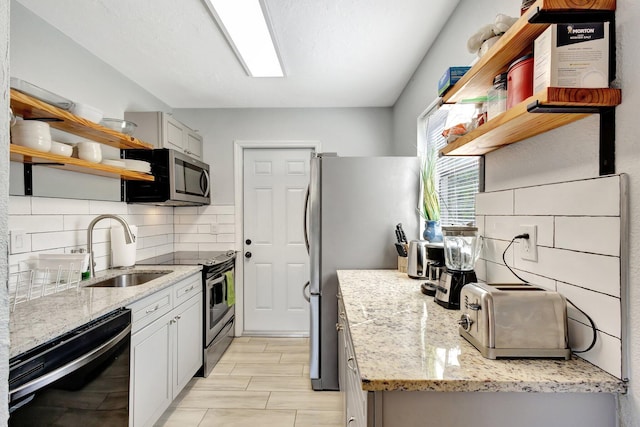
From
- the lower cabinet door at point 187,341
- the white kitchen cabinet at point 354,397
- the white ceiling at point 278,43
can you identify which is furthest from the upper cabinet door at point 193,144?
the white kitchen cabinet at point 354,397

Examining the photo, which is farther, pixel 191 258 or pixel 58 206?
pixel 191 258

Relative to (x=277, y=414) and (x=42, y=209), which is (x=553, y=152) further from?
(x=42, y=209)

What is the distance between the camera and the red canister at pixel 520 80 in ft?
3.00

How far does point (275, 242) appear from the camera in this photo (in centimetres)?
361

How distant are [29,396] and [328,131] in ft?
10.0

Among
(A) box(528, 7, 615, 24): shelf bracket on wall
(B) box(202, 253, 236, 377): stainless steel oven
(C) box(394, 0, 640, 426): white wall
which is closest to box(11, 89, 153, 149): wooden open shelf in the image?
(B) box(202, 253, 236, 377): stainless steel oven

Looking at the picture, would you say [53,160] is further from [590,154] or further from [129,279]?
[590,154]

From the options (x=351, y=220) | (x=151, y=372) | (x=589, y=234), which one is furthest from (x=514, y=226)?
(x=151, y=372)

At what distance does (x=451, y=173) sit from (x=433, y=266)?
0.81 m

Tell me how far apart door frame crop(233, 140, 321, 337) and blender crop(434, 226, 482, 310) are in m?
2.33

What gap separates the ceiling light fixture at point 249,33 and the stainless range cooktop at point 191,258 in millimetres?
1592

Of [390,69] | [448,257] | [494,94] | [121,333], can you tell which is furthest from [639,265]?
[390,69]

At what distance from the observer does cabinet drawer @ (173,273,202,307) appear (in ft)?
7.51

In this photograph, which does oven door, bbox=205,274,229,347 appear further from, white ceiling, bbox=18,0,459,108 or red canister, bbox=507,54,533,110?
red canister, bbox=507,54,533,110
